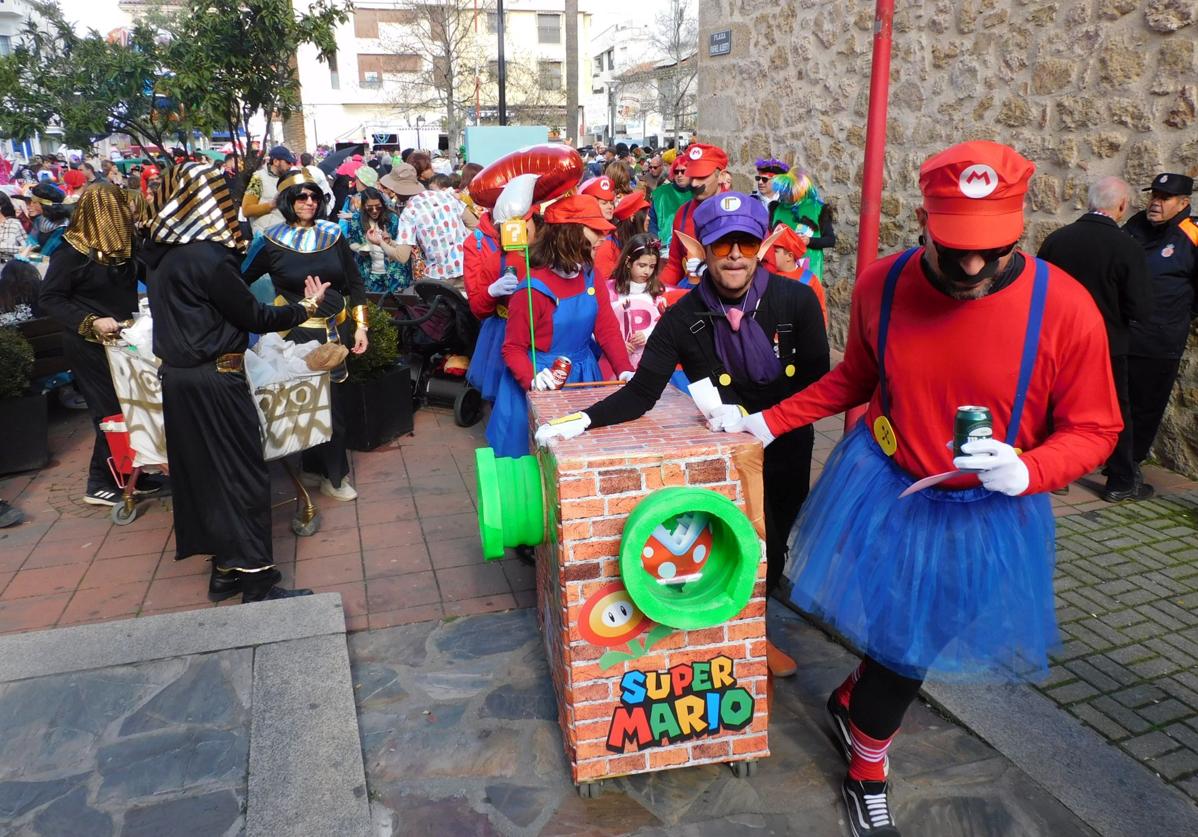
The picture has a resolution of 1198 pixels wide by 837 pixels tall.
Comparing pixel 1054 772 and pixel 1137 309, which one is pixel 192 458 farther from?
pixel 1137 309

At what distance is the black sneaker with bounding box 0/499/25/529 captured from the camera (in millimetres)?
5102

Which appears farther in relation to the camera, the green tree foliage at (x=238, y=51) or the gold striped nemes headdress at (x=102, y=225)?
the green tree foliage at (x=238, y=51)

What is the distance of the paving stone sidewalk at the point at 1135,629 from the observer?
314 centimetres

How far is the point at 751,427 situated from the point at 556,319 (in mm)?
1669

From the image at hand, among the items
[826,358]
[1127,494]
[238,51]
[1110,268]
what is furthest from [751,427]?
[238,51]

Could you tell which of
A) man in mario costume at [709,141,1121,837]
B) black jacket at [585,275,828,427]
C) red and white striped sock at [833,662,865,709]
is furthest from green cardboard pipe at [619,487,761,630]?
black jacket at [585,275,828,427]

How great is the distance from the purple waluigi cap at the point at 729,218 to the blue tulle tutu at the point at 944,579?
3.08 feet

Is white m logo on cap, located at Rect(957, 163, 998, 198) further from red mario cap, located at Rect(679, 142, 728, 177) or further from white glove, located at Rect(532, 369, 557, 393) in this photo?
red mario cap, located at Rect(679, 142, 728, 177)

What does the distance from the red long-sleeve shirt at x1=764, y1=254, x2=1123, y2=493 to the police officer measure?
3.37 metres

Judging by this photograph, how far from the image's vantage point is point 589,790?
2807 mm

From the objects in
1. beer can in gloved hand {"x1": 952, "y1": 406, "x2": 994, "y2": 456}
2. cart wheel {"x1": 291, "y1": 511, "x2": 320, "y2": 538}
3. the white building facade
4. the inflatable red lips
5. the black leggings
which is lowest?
cart wheel {"x1": 291, "y1": 511, "x2": 320, "y2": 538}

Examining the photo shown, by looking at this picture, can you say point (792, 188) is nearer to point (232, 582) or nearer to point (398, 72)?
point (232, 582)

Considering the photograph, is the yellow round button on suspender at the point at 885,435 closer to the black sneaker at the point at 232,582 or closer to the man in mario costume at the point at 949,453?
the man in mario costume at the point at 949,453

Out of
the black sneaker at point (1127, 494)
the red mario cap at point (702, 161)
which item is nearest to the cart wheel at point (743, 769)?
the black sneaker at point (1127, 494)
